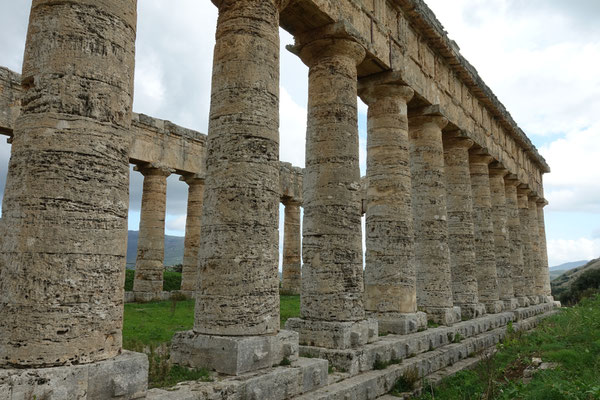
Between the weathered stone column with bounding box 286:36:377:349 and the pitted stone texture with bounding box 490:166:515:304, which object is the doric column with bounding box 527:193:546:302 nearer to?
the pitted stone texture with bounding box 490:166:515:304

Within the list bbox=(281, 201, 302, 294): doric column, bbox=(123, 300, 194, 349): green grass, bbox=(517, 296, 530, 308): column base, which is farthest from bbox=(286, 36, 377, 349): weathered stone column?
bbox=(281, 201, 302, 294): doric column

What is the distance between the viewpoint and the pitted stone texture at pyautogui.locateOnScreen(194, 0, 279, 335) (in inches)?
287

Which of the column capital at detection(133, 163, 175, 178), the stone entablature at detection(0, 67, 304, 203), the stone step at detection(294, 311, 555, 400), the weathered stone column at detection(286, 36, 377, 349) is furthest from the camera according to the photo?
the column capital at detection(133, 163, 175, 178)

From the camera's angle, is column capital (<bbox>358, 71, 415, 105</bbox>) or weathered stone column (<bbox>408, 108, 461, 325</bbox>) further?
weathered stone column (<bbox>408, 108, 461, 325</bbox>)

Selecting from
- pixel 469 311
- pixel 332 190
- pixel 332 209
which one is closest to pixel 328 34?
pixel 332 190

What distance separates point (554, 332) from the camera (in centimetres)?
1356

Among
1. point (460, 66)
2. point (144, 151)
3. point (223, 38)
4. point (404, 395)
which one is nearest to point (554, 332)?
point (404, 395)

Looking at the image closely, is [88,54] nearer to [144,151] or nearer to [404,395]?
[404,395]

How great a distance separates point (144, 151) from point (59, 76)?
15805mm

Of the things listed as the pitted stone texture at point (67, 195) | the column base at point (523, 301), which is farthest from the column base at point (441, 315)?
the pitted stone texture at point (67, 195)

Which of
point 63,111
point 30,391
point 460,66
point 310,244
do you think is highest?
point 460,66

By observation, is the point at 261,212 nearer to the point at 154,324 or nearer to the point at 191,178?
the point at 154,324

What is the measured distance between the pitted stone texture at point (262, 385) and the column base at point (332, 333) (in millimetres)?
1147

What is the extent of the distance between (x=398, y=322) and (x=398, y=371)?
204 centimetres
